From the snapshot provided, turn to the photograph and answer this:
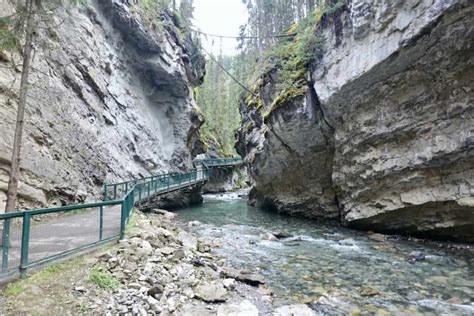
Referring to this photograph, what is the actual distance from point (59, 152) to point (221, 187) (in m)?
30.3

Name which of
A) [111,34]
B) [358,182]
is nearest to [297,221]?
[358,182]

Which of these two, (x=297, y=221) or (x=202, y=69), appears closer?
(x=297, y=221)

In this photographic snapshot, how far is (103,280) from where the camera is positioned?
538cm

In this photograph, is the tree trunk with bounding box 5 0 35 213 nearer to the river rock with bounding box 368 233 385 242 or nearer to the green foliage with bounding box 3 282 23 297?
the green foliage with bounding box 3 282 23 297

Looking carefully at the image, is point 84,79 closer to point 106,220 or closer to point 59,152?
point 59,152

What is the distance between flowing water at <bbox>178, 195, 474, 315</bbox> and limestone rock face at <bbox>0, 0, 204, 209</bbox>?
6.78 meters

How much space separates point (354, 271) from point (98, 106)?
16392 mm

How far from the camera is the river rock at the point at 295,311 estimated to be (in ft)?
20.0

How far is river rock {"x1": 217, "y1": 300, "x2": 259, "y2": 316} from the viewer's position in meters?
5.73

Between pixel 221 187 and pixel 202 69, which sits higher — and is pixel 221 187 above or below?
below

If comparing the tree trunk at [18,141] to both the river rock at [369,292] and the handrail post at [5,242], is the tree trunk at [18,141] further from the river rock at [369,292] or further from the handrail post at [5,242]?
the river rock at [369,292]

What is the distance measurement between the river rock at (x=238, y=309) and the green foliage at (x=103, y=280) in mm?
1955

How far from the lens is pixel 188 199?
1060 inches

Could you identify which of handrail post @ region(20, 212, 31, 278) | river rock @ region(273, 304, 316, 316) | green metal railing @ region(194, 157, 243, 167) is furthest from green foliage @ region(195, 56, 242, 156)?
handrail post @ region(20, 212, 31, 278)
